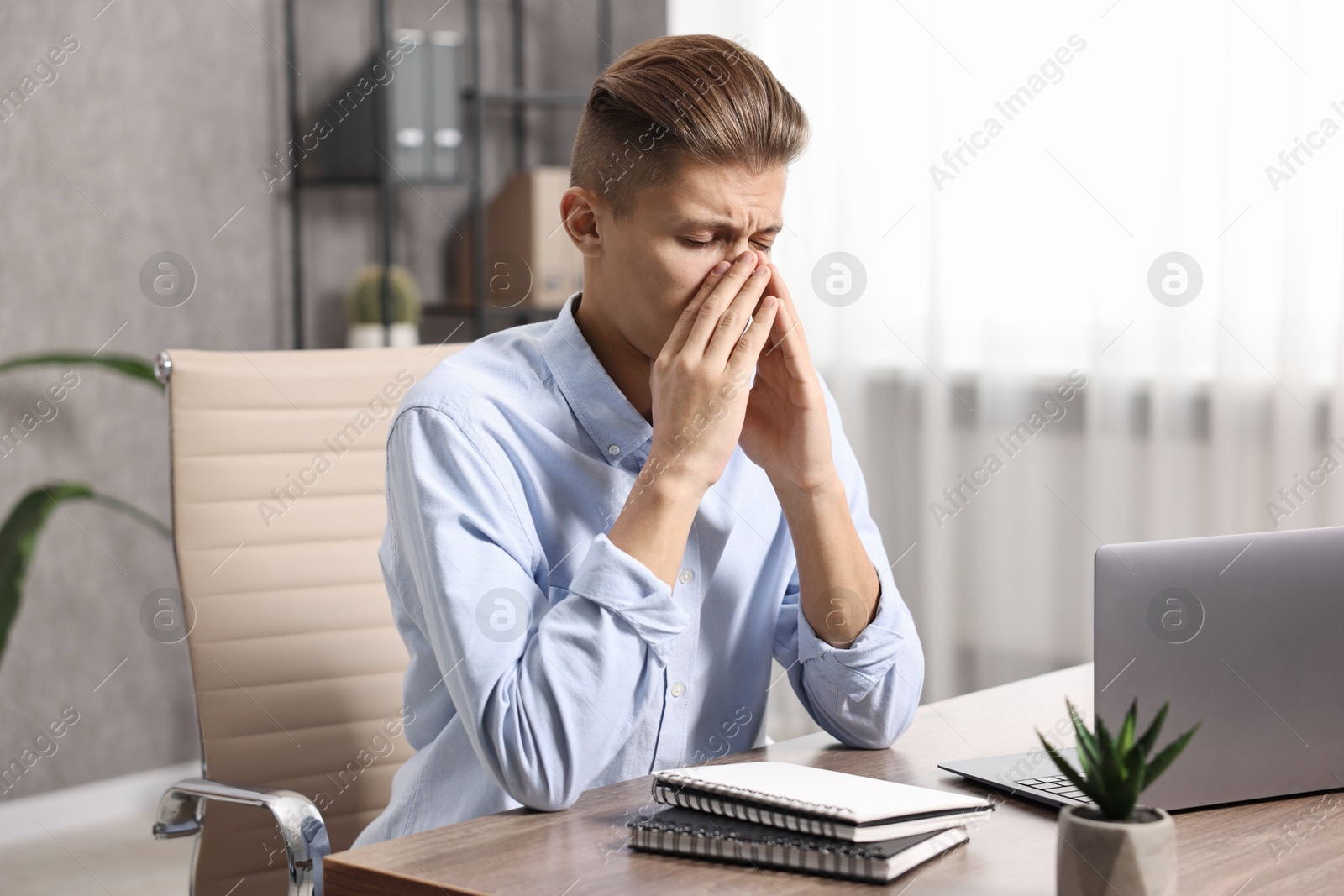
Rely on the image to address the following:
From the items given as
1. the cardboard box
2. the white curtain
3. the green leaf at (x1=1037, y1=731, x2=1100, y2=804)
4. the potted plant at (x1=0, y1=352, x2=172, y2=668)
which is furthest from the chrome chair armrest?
the cardboard box

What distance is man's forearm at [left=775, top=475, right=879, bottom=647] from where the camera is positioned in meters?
1.21

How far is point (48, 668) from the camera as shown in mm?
2820

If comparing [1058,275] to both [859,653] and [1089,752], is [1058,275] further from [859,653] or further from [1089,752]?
[1089,752]

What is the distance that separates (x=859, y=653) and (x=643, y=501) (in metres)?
0.26

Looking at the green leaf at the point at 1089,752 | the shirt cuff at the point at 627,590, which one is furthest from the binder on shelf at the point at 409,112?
the green leaf at the point at 1089,752

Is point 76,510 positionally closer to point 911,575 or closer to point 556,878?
point 911,575

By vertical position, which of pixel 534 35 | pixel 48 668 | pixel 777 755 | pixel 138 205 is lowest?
pixel 48 668

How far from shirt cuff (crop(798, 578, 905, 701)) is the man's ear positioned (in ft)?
1.33

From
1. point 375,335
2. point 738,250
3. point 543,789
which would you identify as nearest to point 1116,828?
point 543,789

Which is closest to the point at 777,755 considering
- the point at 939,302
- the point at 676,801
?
the point at 676,801

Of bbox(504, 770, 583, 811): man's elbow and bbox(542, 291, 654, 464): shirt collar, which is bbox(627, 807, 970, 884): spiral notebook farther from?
bbox(542, 291, 654, 464): shirt collar

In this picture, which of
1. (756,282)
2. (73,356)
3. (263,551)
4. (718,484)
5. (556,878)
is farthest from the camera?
(73,356)

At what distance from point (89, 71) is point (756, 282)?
2.23 metres

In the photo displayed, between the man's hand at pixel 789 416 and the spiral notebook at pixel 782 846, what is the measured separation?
406 mm
